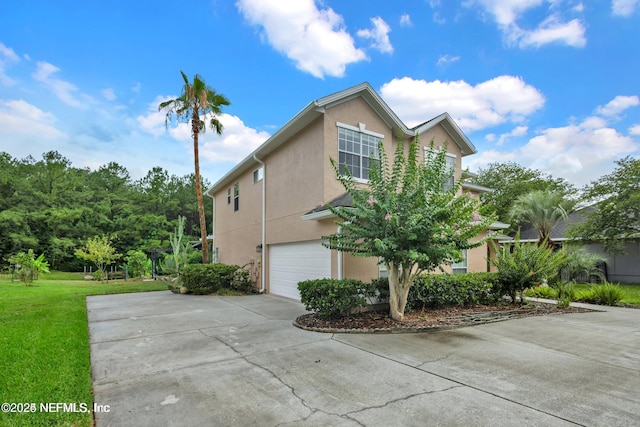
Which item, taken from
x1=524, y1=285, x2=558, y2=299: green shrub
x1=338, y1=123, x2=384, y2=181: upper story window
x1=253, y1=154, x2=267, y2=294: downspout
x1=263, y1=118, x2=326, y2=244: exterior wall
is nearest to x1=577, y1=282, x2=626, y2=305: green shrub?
x1=524, y1=285, x2=558, y2=299: green shrub

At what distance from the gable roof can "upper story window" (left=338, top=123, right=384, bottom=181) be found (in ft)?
2.76

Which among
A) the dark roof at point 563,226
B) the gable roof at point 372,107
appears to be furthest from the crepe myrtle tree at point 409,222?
the dark roof at point 563,226

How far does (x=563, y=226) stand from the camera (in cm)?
2258

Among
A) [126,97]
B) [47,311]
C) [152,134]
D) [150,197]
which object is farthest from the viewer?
[150,197]

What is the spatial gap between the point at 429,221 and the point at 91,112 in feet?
57.9

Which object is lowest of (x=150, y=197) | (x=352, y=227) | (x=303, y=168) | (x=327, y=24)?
(x=352, y=227)

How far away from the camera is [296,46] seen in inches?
488

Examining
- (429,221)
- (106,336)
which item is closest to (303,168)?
(429,221)

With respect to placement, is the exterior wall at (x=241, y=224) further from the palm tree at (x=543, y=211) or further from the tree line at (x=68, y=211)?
the palm tree at (x=543, y=211)

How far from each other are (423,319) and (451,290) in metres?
1.91

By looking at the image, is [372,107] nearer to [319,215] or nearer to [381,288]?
[319,215]

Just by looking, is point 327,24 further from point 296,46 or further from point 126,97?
point 126,97

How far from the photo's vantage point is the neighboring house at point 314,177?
10.6 m

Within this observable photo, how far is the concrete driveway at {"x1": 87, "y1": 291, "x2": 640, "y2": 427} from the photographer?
11.3ft
